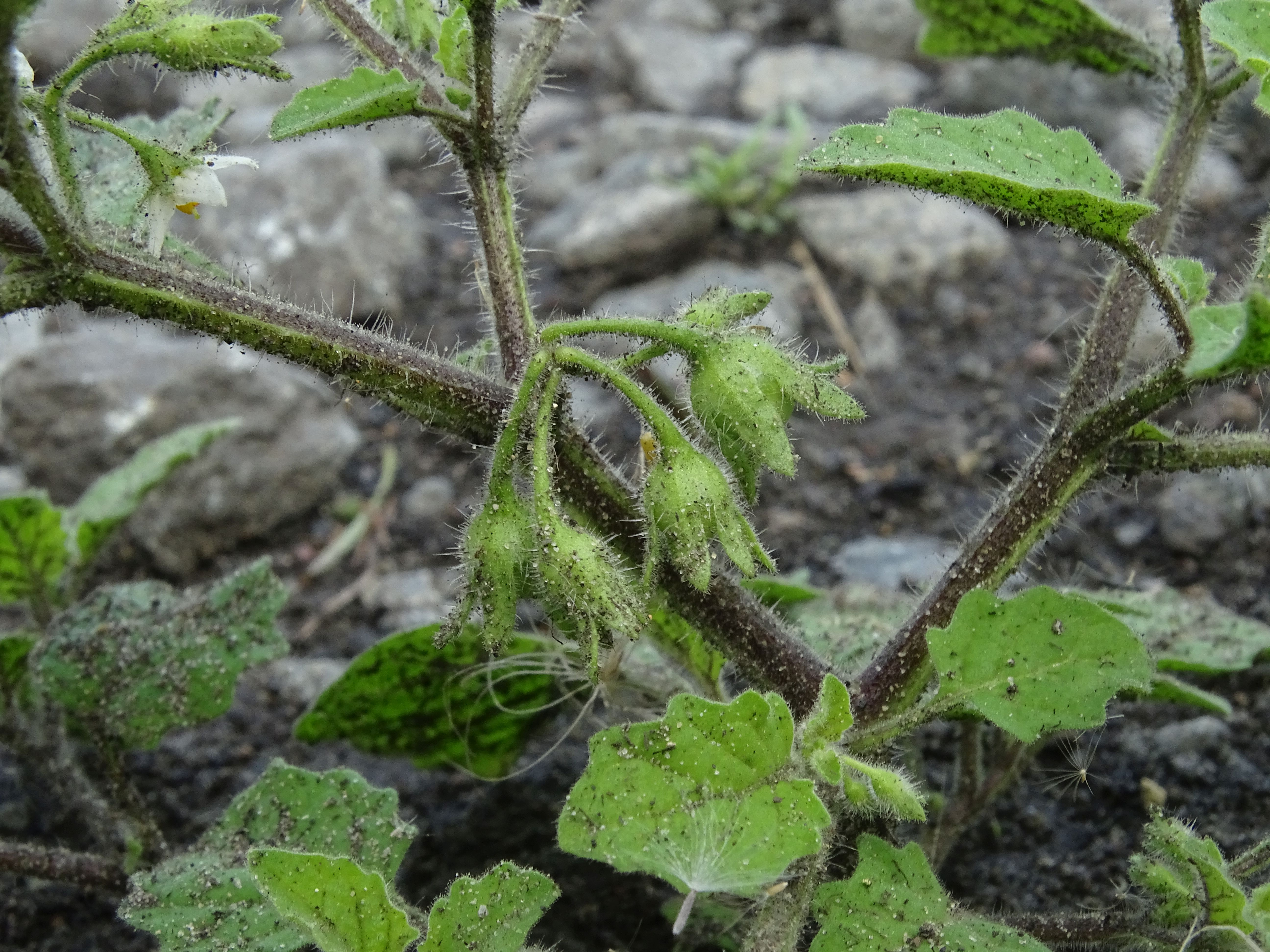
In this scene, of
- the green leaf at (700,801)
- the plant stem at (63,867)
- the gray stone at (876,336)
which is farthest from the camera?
the gray stone at (876,336)

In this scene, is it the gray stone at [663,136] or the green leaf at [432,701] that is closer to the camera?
the green leaf at [432,701]

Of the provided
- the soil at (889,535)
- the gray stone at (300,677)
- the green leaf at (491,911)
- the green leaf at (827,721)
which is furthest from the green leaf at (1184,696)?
the gray stone at (300,677)

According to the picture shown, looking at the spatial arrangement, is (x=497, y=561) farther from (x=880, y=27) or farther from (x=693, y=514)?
(x=880, y=27)

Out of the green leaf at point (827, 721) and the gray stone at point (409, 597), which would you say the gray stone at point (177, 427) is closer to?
the gray stone at point (409, 597)

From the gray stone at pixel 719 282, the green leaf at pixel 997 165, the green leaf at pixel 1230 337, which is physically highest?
the green leaf at pixel 997 165

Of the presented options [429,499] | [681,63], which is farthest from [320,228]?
[681,63]

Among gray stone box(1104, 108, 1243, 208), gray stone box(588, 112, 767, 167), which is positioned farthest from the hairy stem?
gray stone box(588, 112, 767, 167)

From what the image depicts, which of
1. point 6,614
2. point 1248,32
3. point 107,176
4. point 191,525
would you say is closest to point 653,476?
point 1248,32

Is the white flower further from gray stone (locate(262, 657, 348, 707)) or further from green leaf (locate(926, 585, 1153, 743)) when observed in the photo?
gray stone (locate(262, 657, 348, 707))
